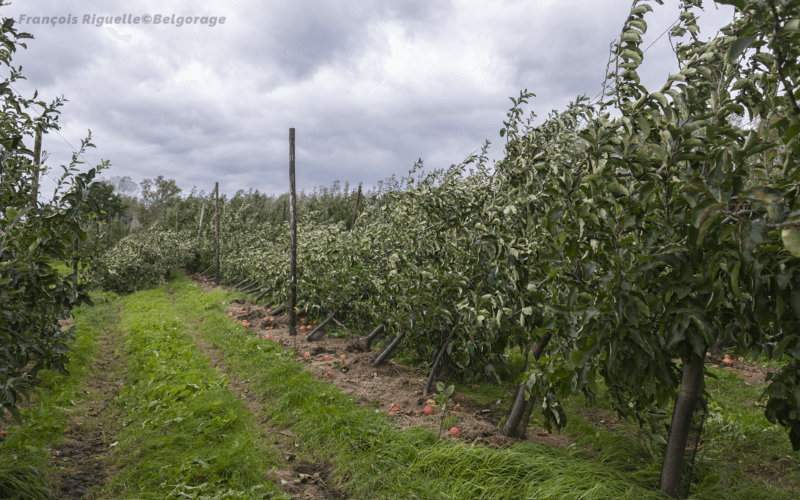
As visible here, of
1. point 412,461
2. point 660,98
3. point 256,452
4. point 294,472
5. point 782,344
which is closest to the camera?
point 782,344

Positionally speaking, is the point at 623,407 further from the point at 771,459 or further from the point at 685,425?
the point at 771,459

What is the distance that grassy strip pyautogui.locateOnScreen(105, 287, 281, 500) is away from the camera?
3691 millimetres

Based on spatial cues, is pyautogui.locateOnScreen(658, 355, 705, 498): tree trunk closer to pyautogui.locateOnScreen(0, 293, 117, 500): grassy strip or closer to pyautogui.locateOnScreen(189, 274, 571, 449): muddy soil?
pyautogui.locateOnScreen(189, 274, 571, 449): muddy soil

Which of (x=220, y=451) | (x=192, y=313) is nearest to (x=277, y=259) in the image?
(x=192, y=313)

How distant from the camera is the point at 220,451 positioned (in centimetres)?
419

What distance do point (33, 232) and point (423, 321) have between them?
3.76 m

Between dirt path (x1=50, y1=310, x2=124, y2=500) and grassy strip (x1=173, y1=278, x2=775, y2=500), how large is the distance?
181cm

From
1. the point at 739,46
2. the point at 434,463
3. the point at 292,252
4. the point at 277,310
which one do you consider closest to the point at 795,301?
the point at 739,46

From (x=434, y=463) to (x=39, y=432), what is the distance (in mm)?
4261

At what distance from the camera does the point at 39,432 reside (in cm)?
459

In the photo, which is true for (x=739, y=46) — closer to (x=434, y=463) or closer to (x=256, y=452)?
(x=434, y=463)

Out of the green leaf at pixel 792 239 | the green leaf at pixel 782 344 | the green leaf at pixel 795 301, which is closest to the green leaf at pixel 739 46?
the green leaf at pixel 792 239

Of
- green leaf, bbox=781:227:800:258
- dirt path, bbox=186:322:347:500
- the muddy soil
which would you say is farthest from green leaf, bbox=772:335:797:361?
dirt path, bbox=186:322:347:500

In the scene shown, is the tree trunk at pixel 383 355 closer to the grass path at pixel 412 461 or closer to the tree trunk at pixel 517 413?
the grass path at pixel 412 461
